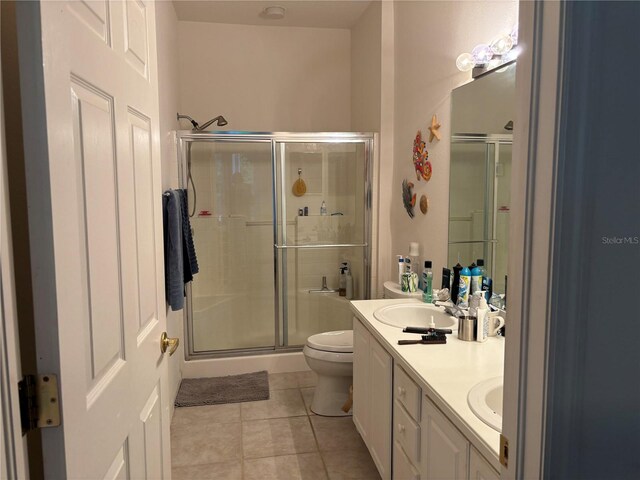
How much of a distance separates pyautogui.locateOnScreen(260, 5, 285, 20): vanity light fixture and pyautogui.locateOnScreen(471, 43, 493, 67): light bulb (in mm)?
1944

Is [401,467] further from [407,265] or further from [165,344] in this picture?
[407,265]

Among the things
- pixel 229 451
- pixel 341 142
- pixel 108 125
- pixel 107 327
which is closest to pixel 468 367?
pixel 107 327

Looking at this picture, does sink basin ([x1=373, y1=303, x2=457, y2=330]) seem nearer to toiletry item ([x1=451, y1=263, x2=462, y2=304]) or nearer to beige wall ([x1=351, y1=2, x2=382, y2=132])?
toiletry item ([x1=451, y1=263, x2=462, y2=304])

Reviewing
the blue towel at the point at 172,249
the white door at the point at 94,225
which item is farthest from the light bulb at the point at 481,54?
the blue towel at the point at 172,249

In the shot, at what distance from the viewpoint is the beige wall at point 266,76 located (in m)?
4.04

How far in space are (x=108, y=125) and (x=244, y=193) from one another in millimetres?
2780

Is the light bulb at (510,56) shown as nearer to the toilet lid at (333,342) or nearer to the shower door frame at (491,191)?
the shower door frame at (491,191)

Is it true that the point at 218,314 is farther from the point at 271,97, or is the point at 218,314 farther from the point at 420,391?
the point at 420,391

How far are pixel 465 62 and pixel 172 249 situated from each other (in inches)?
69.5

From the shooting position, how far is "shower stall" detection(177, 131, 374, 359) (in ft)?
12.2

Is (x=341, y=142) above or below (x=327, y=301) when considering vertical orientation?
above

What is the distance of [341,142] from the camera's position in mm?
3729

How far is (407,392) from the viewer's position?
1.80 m

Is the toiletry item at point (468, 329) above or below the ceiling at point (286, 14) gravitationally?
below
